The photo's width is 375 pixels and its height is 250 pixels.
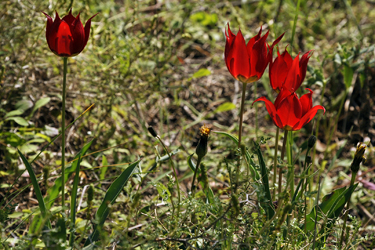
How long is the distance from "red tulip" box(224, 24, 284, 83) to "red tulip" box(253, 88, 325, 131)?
13cm

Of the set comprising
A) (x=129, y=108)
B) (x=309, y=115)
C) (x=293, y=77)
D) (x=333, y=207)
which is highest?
(x=293, y=77)

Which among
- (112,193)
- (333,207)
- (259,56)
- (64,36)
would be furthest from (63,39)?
(333,207)

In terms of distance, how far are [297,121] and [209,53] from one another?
7.10 feet

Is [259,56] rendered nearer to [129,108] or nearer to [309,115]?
[309,115]

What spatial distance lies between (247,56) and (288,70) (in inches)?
6.2

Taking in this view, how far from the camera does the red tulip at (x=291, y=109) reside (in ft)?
4.16

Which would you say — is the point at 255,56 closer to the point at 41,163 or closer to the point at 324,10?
the point at 41,163

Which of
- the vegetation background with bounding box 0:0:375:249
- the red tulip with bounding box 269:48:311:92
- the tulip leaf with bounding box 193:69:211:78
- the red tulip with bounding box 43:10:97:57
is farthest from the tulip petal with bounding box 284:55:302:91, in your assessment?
the tulip leaf with bounding box 193:69:211:78

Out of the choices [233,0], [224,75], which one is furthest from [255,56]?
[233,0]

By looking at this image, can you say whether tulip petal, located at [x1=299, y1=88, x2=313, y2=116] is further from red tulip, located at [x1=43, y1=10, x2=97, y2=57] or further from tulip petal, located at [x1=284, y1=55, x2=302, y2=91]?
red tulip, located at [x1=43, y1=10, x2=97, y2=57]

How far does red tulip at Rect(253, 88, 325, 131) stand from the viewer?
1.27 meters

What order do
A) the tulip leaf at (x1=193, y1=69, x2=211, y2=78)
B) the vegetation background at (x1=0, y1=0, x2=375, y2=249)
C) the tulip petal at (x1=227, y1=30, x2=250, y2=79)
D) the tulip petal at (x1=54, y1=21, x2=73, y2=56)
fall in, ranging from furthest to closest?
1. the tulip leaf at (x1=193, y1=69, x2=211, y2=78)
2. the vegetation background at (x1=0, y1=0, x2=375, y2=249)
3. the tulip petal at (x1=227, y1=30, x2=250, y2=79)
4. the tulip petal at (x1=54, y1=21, x2=73, y2=56)

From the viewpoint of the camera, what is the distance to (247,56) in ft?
4.44

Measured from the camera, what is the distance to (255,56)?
135 cm
